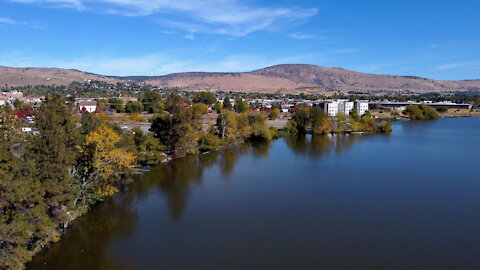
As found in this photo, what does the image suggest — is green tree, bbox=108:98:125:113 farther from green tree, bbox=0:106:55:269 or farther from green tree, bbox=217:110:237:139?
green tree, bbox=0:106:55:269

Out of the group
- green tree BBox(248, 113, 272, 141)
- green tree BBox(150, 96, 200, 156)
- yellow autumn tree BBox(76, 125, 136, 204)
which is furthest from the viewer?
green tree BBox(248, 113, 272, 141)

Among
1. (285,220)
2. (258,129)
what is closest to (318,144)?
(258,129)

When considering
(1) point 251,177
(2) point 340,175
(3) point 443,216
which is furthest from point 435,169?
(1) point 251,177

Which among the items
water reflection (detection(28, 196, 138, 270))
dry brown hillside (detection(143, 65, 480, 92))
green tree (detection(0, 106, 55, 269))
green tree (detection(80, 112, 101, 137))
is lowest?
water reflection (detection(28, 196, 138, 270))

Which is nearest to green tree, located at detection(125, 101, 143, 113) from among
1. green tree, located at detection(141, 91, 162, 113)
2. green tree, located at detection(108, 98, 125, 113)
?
green tree, located at detection(108, 98, 125, 113)

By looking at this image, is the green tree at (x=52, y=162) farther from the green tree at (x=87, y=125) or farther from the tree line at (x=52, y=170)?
the green tree at (x=87, y=125)

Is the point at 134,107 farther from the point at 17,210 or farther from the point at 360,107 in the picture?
the point at 17,210
